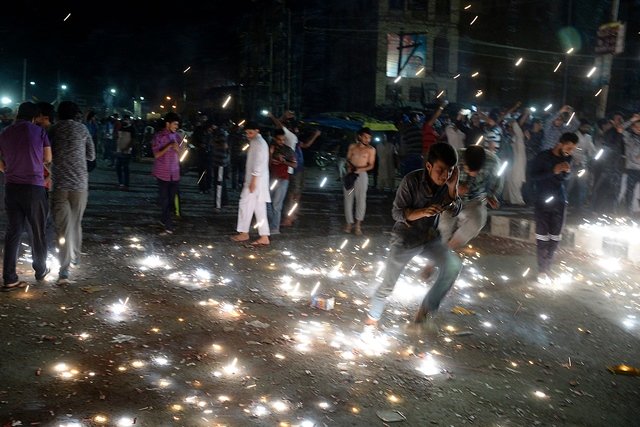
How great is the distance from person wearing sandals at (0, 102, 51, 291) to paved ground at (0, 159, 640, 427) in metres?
0.57

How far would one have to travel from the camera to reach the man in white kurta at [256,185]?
8805 millimetres

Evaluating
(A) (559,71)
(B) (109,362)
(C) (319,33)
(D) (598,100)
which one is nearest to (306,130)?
(D) (598,100)

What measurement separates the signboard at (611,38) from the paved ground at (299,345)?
881cm

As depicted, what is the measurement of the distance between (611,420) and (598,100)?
1387cm

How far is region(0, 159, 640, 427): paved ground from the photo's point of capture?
4.12m

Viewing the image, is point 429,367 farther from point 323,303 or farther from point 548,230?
point 548,230

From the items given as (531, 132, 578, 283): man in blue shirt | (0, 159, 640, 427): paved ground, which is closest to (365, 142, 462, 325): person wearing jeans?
(0, 159, 640, 427): paved ground

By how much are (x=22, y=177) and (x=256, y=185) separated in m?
3.54

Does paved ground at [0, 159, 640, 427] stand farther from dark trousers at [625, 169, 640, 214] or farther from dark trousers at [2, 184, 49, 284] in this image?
dark trousers at [625, 169, 640, 214]

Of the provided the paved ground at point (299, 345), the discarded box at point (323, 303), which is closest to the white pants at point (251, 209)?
the paved ground at point (299, 345)

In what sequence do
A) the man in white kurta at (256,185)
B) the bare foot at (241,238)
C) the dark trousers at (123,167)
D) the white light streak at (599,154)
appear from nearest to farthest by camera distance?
1. the man in white kurta at (256,185)
2. the bare foot at (241,238)
3. the white light streak at (599,154)
4. the dark trousers at (123,167)

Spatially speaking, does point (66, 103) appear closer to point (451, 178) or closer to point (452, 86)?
point (451, 178)

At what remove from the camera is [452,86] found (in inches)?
1577

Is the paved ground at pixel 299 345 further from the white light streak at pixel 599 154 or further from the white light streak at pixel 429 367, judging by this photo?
the white light streak at pixel 599 154
